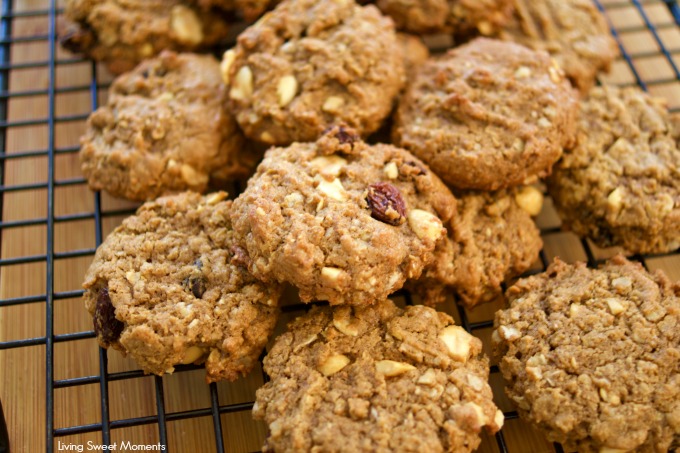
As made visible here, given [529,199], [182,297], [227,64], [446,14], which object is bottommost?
[182,297]

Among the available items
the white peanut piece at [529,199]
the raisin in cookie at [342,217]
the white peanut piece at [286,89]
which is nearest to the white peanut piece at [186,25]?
the white peanut piece at [286,89]

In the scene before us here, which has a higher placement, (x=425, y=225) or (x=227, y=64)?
(x=227, y=64)

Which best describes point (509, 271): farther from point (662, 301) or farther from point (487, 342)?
point (662, 301)

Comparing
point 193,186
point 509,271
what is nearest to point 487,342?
point 509,271

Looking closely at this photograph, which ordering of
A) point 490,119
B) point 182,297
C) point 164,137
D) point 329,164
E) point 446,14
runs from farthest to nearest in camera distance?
point 446,14 → point 164,137 → point 490,119 → point 329,164 → point 182,297

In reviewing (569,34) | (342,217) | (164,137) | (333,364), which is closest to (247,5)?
(164,137)

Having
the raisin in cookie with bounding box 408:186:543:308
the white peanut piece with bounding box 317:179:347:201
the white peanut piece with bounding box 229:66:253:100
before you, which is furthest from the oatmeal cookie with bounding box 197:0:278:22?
the raisin in cookie with bounding box 408:186:543:308

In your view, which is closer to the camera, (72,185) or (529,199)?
(529,199)

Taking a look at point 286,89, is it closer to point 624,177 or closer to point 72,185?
point 72,185
